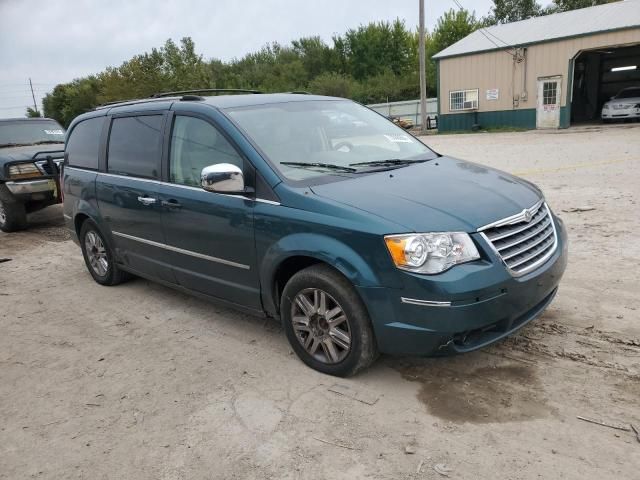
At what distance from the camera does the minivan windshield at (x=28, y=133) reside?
32.1ft

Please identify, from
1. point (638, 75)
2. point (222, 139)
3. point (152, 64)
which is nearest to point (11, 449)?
point (222, 139)

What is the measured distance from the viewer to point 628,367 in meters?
3.30

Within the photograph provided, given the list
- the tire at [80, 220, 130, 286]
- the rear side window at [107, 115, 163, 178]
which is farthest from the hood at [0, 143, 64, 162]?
the rear side window at [107, 115, 163, 178]

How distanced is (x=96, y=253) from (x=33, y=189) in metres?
3.85

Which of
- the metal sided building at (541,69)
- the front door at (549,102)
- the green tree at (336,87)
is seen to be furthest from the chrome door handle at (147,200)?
the green tree at (336,87)

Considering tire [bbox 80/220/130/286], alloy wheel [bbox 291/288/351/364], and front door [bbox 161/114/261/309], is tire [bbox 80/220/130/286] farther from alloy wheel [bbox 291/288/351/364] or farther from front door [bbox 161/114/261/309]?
alloy wheel [bbox 291/288/351/364]

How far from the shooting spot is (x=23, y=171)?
28.5ft

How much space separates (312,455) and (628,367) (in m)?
2.06

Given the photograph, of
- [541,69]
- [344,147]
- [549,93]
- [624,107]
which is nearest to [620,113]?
[624,107]

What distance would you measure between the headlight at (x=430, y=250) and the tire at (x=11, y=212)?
7994 mm

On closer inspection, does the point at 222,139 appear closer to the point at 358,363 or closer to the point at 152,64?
the point at 358,363

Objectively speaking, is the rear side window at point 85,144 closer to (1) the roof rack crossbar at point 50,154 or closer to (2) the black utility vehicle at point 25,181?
(2) the black utility vehicle at point 25,181

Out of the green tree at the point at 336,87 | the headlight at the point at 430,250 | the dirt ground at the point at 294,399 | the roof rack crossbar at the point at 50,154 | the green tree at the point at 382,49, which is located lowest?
the dirt ground at the point at 294,399

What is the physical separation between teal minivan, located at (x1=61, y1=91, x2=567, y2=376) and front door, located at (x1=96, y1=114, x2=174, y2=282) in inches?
0.7
